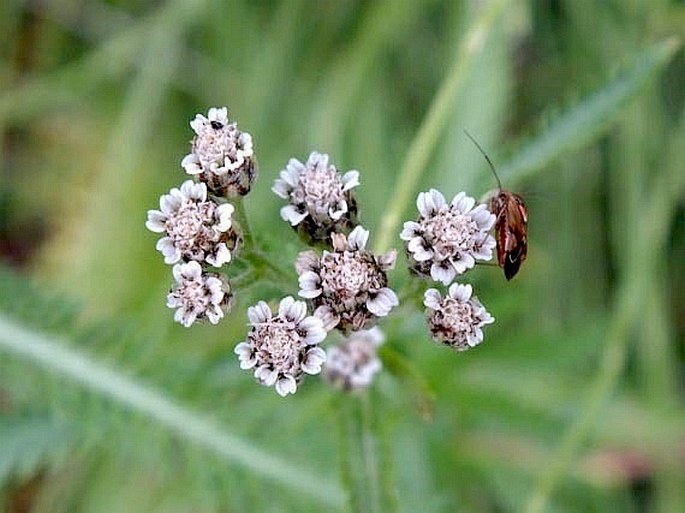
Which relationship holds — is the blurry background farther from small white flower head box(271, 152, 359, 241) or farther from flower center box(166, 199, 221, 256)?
flower center box(166, 199, 221, 256)

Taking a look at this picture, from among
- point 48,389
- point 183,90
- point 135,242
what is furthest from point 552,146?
point 183,90

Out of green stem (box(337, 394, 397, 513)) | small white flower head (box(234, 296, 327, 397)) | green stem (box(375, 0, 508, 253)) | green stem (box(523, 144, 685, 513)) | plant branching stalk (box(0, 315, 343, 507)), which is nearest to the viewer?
small white flower head (box(234, 296, 327, 397))

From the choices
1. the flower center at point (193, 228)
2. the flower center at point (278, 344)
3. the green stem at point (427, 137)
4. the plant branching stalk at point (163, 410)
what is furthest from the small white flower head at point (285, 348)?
the plant branching stalk at point (163, 410)

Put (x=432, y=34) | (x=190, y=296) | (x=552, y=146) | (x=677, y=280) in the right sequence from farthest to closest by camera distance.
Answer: (x=432, y=34) < (x=677, y=280) < (x=552, y=146) < (x=190, y=296)

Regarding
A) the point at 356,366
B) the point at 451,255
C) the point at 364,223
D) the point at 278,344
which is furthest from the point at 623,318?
the point at 278,344

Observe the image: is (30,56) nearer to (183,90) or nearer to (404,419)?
(183,90)

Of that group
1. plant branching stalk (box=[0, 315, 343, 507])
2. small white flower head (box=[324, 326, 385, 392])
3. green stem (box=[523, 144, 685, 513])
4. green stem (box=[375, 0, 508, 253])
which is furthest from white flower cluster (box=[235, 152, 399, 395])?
green stem (box=[523, 144, 685, 513])
